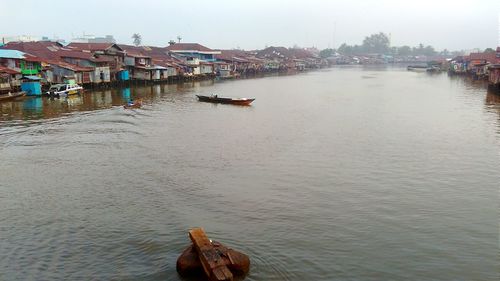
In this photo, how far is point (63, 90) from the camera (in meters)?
43.8

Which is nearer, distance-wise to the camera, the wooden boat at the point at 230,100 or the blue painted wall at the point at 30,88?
the wooden boat at the point at 230,100

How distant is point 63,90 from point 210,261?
3985cm

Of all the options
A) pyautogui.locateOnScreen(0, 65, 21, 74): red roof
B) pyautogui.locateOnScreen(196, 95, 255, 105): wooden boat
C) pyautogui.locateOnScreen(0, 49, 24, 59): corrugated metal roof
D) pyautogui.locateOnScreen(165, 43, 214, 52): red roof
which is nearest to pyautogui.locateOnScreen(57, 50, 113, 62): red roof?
pyautogui.locateOnScreen(0, 49, 24, 59): corrugated metal roof

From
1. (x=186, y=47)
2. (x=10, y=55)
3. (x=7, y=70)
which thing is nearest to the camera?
(x=7, y=70)

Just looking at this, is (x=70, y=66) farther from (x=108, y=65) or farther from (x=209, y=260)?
(x=209, y=260)

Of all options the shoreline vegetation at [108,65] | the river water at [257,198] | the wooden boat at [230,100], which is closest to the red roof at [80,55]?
the shoreline vegetation at [108,65]

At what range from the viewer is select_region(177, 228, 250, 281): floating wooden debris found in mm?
8875

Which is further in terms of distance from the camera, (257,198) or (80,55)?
(80,55)

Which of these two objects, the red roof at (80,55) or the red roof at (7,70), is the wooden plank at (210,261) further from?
the red roof at (80,55)

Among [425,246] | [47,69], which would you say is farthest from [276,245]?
[47,69]

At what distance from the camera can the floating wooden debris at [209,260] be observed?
8875mm

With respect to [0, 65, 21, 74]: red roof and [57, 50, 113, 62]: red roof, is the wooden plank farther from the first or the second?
[57, 50, 113, 62]: red roof

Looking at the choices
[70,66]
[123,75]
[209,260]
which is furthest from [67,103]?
[209,260]

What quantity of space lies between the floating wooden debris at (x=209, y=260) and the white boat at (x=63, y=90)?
3789 centimetres
